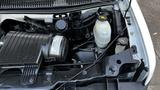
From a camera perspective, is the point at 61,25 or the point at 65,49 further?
the point at 61,25

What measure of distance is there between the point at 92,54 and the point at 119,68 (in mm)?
269

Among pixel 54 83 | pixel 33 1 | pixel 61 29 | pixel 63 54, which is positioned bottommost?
pixel 54 83

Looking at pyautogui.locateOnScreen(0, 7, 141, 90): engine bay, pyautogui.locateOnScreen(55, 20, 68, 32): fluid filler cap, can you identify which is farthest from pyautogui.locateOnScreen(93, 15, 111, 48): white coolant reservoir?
Result: pyautogui.locateOnScreen(55, 20, 68, 32): fluid filler cap

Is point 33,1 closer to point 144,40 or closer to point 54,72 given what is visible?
point 54,72

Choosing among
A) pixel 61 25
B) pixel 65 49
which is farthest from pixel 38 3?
pixel 65 49

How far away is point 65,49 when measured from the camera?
155 cm

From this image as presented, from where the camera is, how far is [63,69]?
60.5 inches

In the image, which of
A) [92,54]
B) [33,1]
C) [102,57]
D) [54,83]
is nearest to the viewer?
[54,83]

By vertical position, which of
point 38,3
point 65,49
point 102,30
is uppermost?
point 38,3

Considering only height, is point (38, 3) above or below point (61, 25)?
above

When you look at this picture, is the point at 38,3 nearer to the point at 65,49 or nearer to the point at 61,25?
the point at 61,25

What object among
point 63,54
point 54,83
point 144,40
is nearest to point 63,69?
point 63,54

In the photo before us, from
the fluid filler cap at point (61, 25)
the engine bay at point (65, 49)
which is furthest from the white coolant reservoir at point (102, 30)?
the fluid filler cap at point (61, 25)

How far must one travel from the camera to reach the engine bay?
1.41 metres
